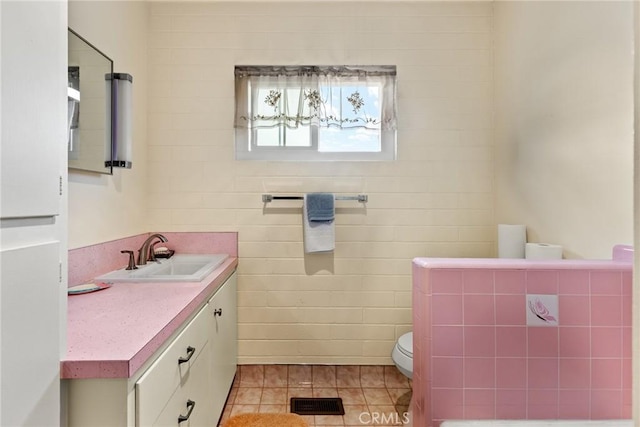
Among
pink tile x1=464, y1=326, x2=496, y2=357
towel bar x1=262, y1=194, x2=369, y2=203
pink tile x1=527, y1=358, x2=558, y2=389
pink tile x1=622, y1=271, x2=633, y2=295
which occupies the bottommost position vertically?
pink tile x1=527, y1=358, x2=558, y2=389

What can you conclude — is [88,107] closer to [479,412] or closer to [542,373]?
[479,412]

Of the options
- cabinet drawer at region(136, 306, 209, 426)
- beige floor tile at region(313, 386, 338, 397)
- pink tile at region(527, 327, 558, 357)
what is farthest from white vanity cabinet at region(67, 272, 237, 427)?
pink tile at region(527, 327, 558, 357)

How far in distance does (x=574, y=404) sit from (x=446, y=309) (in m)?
0.50

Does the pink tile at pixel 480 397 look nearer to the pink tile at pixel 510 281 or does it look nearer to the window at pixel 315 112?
the pink tile at pixel 510 281

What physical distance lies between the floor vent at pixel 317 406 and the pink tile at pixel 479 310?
3.90 ft

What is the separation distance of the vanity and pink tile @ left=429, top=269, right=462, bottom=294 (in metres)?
0.83

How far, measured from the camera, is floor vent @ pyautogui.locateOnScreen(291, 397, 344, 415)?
1961mm

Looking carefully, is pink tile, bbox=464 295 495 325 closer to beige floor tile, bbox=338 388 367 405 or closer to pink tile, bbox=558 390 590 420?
pink tile, bbox=558 390 590 420

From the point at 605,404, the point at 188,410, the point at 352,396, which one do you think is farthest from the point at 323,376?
the point at 605,404

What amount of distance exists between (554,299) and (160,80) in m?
2.48

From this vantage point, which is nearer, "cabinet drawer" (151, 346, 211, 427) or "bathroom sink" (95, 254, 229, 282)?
"cabinet drawer" (151, 346, 211, 427)

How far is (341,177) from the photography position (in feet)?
7.77

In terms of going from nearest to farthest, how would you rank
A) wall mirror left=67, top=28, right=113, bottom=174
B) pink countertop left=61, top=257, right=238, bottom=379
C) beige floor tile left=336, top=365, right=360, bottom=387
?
pink countertop left=61, top=257, right=238, bottom=379, wall mirror left=67, top=28, right=113, bottom=174, beige floor tile left=336, top=365, right=360, bottom=387

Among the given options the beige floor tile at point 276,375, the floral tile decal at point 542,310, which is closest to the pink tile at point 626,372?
the floral tile decal at point 542,310
